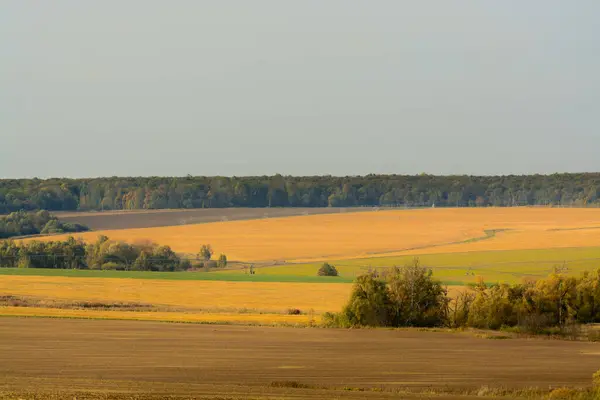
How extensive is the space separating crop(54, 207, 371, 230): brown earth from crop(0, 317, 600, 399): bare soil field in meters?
76.7

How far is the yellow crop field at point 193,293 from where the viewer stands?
232 ft

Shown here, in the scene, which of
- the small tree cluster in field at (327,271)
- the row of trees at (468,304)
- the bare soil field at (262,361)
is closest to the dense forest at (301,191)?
the small tree cluster in field at (327,271)

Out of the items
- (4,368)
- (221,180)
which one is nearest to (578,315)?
(4,368)

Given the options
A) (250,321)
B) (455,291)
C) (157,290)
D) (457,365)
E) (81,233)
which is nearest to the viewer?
(457,365)

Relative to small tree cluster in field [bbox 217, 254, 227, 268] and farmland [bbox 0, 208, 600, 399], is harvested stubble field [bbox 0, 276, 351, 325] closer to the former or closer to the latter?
farmland [bbox 0, 208, 600, 399]

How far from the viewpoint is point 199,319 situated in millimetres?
61469

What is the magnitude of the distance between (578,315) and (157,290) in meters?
31.6

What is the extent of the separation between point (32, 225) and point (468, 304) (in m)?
81.3

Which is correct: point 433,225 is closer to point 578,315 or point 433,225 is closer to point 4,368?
point 578,315

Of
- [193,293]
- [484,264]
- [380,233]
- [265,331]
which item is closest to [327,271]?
[484,264]

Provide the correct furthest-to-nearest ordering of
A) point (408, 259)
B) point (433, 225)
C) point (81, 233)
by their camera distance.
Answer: point (433, 225), point (81, 233), point (408, 259)

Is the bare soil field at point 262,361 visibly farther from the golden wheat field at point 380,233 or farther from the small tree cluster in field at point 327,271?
the golden wheat field at point 380,233

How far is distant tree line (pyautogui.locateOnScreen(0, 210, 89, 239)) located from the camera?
126 meters

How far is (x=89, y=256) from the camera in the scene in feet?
333
